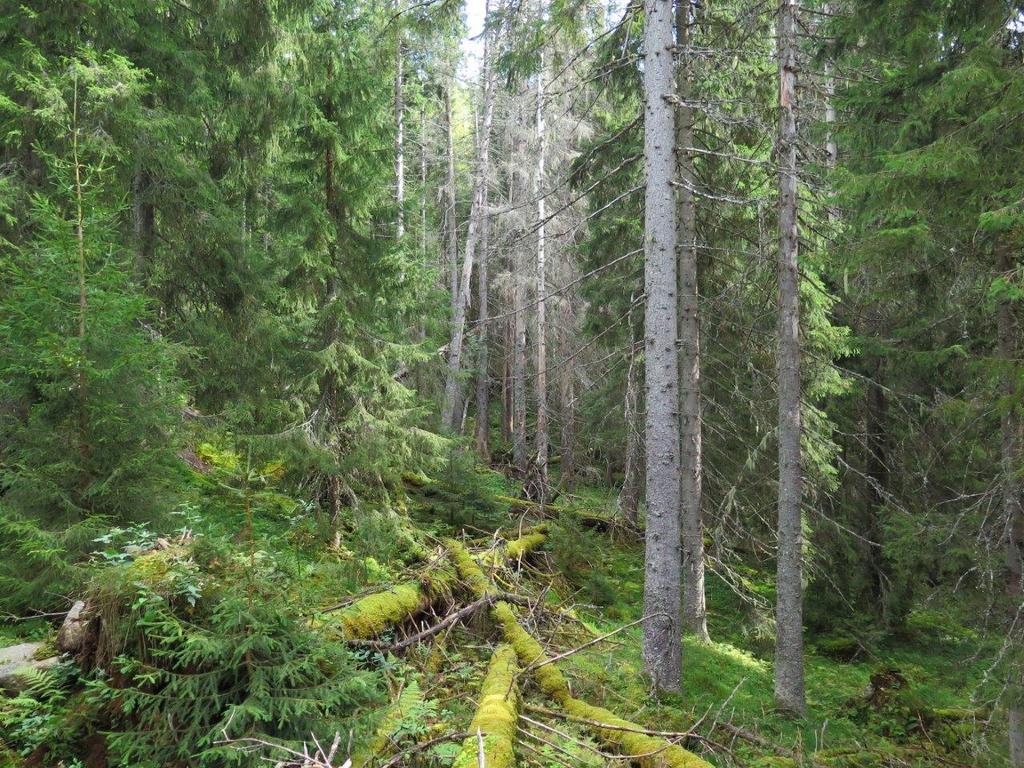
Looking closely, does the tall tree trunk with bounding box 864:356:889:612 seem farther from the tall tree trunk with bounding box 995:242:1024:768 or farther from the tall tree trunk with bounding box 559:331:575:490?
the tall tree trunk with bounding box 559:331:575:490

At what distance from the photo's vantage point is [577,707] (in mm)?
4570

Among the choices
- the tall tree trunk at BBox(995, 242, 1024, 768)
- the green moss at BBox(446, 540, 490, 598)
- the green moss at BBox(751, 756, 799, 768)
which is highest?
the tall tree trunk at BBox(995, 242, 1024, 768)

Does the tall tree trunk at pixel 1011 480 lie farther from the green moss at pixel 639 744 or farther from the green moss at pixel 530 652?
the green moss at pixel 530 652

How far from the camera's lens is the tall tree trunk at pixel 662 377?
6461 millimetres

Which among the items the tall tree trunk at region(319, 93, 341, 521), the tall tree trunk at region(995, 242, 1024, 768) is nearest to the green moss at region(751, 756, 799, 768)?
the tall tree trunk at region(995, 242, 1024, 768)

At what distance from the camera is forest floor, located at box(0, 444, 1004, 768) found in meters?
4.11

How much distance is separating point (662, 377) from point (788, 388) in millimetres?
2817

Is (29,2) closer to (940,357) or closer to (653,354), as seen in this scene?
(653,354)

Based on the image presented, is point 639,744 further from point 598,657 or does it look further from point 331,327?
point 331,327

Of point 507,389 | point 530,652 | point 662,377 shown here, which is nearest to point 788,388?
point 662,377

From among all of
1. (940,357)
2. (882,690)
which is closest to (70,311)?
(940,357)

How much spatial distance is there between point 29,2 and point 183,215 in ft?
9.55

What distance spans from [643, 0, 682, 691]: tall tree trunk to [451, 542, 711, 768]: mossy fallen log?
166 cm

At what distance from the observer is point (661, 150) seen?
654 centimetres
